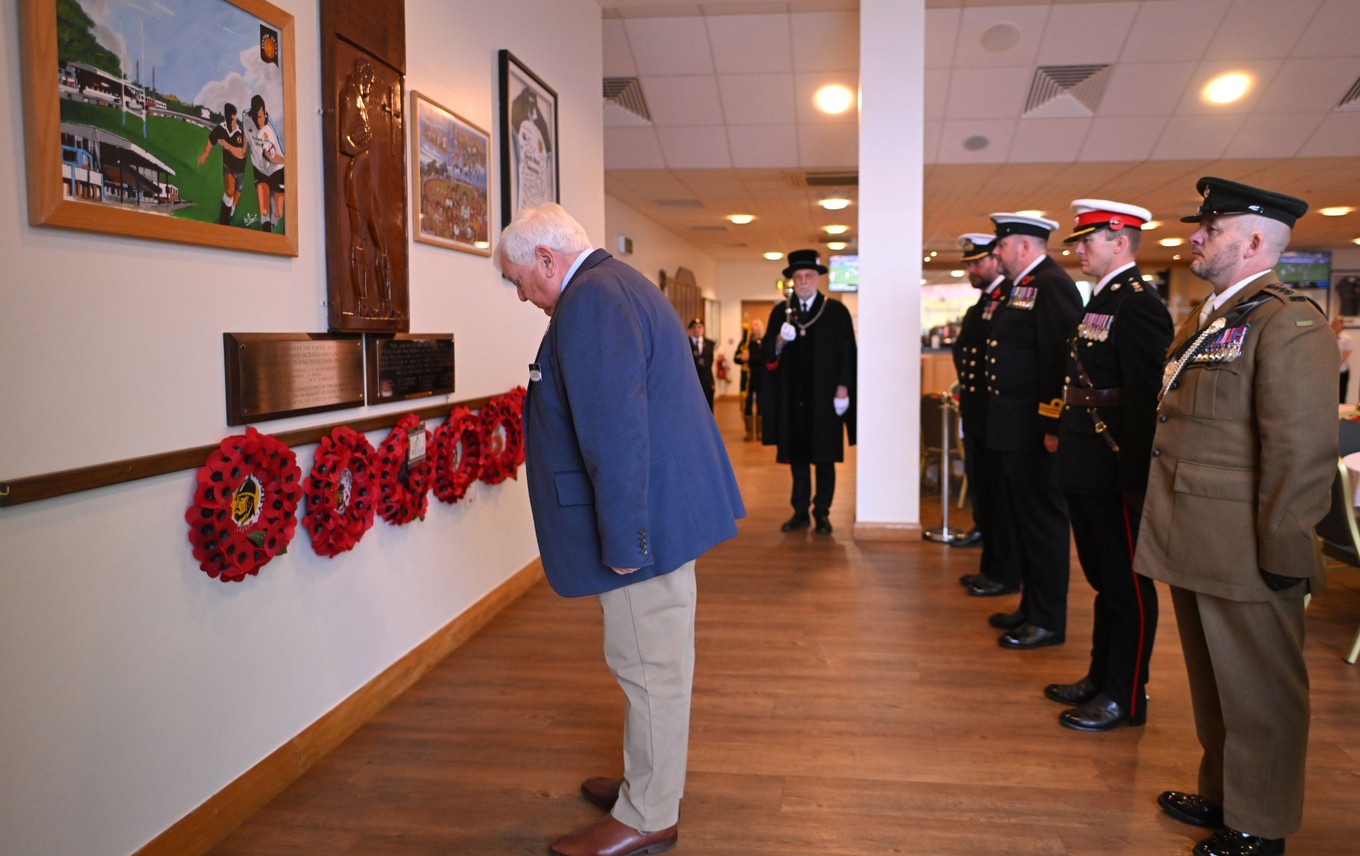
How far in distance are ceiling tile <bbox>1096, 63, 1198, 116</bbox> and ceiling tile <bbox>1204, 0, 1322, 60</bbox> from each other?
268 mm

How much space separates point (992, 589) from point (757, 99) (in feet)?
15.0

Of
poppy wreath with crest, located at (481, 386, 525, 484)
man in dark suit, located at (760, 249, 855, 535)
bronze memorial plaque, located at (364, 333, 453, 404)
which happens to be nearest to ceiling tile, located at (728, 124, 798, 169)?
man in dark suit, located at (760, 249, 855, 535)

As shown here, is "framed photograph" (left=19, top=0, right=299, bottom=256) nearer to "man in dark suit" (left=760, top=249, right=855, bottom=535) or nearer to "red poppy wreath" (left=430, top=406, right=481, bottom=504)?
"red poppy wreath" (left=430, top=406, right=481, bottom=504)

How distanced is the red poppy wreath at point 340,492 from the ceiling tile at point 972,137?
20.5 ft

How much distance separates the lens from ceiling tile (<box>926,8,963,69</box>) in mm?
6438

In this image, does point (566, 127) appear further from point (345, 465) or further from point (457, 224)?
point (345, 465)

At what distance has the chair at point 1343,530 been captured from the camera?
3656 mm

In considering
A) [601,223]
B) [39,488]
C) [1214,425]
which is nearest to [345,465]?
[39,488]

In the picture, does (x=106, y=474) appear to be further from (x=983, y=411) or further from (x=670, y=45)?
(x=670, y=45)

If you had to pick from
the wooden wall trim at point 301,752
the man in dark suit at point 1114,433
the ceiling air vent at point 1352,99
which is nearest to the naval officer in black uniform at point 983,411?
the man in dark suit at point 1114,433

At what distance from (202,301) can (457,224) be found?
1547mm

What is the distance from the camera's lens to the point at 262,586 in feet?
8.39

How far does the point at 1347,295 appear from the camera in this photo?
612 inches

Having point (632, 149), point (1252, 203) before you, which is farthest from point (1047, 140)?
point (1252, 203)
